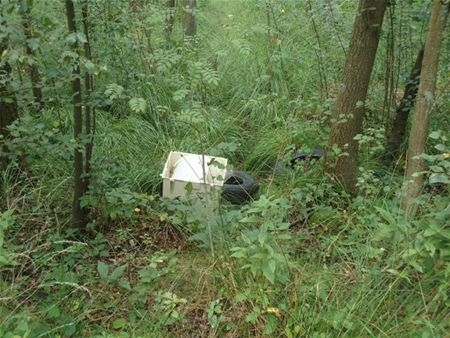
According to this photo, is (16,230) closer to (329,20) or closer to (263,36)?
(329,20)

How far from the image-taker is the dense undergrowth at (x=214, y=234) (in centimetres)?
218

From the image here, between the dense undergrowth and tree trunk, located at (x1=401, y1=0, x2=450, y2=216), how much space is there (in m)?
0.11

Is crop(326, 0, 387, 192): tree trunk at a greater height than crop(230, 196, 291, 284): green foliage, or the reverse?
crop(326, 0, 387, 192): tree trunk

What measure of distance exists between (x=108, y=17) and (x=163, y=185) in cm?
128

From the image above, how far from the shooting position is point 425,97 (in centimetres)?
282

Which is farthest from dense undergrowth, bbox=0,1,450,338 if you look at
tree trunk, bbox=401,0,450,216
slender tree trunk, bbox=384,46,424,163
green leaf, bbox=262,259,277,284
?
slender tree trunk, bbox=384,46,424,163

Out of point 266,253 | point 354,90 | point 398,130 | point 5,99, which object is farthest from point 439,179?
point 5,99

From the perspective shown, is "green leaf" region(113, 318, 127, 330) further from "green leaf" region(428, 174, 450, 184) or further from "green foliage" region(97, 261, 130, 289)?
"green leaf" region(428, 174, 450, 184)

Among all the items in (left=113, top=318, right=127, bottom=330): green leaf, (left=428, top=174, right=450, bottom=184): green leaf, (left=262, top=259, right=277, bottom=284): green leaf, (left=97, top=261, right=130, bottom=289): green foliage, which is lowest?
(left=113, top=318, right=127, bottom=330): green leaf

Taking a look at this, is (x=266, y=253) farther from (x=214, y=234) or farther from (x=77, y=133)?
(x=77, y=133)

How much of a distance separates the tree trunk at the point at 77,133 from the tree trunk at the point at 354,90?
6.16 ft

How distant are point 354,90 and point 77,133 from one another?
2.06 meters

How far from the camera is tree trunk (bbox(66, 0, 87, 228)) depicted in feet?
7.99

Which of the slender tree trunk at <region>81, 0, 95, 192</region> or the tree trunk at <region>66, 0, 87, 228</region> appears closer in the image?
the tree trunk at <region>66, 0, 87, 228</region>
